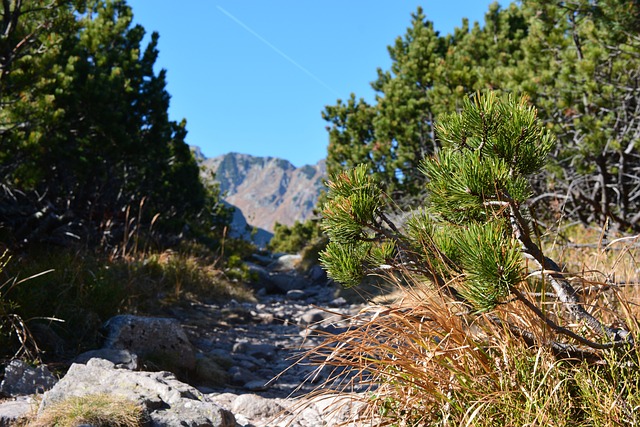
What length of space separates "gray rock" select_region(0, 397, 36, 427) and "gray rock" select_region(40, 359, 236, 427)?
0.12 meters

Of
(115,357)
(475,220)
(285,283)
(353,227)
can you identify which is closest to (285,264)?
(285,283)

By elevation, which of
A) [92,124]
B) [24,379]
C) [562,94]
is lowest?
[24,379]

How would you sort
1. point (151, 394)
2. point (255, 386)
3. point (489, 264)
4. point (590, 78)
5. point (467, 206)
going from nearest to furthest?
point (489, 264) → point (467, 206) → point (151, 394) → point (255, 386) → point (590, 78)

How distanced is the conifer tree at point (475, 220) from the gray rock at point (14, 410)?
1.95m

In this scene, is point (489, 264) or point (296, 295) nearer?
point (489, 264)

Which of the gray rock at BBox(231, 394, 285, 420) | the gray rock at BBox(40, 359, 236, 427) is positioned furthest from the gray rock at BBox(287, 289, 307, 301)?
the gray rock at BBox(40, 359, 236, 427)

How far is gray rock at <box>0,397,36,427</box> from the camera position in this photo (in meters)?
2.84

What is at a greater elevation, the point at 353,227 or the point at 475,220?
the point at 475,220

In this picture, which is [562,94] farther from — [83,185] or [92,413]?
[83,185]

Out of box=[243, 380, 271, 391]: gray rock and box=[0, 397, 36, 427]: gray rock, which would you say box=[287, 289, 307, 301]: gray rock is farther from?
box=[0, 397, 36, 427]: gray rock

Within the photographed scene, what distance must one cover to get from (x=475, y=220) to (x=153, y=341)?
3.48 meters

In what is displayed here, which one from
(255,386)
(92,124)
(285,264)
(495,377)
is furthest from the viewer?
(285,264)

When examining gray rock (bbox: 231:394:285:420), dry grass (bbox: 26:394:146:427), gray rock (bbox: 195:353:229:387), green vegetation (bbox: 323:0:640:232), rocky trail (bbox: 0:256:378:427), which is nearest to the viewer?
dry grass (bbox: 26:394:146:427)

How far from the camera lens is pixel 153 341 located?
15.2 feet
